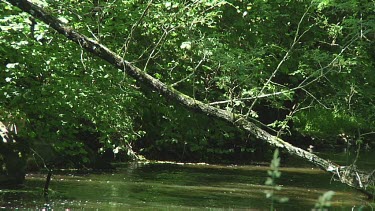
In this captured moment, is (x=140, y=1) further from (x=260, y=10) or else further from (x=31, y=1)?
(x=31, y=1)

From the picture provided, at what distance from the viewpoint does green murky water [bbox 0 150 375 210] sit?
10.0 m

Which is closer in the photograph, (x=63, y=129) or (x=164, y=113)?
(x=63, y=129)

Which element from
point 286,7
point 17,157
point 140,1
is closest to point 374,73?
point 286,7

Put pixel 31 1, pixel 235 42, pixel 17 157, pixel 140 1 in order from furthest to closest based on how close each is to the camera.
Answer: pixel 235 42, pixel 140 1, pixel 17 157, pixel 31 1

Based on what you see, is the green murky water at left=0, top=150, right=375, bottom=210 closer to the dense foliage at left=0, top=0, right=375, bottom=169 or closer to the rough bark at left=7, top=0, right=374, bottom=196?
the dense foliage at left=0, top=0, right=375, bottom=169

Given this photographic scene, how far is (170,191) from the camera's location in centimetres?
1215

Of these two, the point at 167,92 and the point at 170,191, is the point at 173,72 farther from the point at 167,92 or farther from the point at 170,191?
the point at 167,92

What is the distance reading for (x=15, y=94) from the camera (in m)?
10.4

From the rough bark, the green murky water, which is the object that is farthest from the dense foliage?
the green murky water

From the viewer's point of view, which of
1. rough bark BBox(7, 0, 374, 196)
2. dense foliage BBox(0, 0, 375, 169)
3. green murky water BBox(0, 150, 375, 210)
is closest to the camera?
rough bark BBox(7, 0, 374, 196)

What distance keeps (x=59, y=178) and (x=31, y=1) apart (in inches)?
180

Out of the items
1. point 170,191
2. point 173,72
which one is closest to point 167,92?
point 170,191

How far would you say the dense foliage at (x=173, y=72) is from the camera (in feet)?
34.7

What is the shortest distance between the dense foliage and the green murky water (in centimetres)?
72
